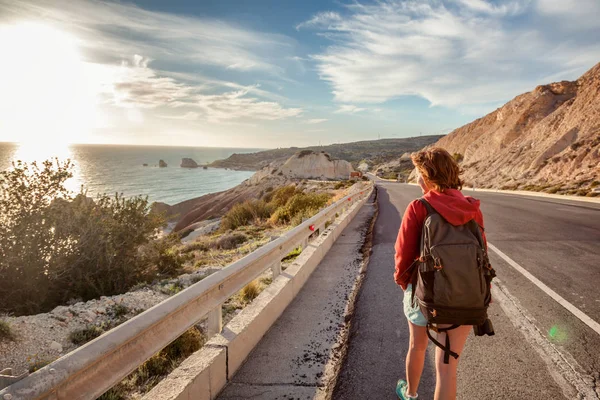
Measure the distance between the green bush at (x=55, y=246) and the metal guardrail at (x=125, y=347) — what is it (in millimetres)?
3622

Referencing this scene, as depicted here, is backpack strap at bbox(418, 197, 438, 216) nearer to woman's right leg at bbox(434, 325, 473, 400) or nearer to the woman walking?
the woman walking

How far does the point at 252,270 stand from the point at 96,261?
12.3 ft

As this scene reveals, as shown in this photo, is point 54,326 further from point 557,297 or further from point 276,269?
point 557,297

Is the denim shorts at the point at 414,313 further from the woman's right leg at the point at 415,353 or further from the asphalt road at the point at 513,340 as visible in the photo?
the asphalt road at the point at 513,340

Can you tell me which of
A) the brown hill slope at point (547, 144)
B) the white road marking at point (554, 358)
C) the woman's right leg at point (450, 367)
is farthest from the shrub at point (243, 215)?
the brown hill slope at point (547, 144)

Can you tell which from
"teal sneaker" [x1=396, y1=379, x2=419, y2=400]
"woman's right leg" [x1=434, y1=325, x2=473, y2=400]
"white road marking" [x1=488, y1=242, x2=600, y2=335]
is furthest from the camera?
"white road marking" [x1=488, y1=242, x2=600, y2=335]

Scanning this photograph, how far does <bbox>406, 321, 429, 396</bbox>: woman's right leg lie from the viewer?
8.39 feet

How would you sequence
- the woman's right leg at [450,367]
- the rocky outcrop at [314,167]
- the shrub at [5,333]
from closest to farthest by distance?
1. the woman's right leg at [450,367]
2. the shrub at [5,333]
3. the rocky outcrop at [314,167]

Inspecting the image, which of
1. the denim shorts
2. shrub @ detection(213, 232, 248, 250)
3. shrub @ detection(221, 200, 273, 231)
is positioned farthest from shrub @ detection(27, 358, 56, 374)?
shrub @ detection(221, 200, 273, 231)

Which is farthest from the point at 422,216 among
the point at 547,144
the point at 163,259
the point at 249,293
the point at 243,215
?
the point at 547,144

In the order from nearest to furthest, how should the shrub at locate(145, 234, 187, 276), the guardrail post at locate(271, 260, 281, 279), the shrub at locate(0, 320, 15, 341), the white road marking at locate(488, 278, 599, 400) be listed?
the white road marking at locate(488, 278, 599, 400) < the shrub at locate(0, 320, 15, 341) < the guardrail post at locate(271, 260, 281, 279) < the shrub at locate(145, 234, 187, 276)

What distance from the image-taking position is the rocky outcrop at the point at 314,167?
66.8 m

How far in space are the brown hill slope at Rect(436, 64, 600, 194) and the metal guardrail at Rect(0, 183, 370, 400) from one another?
75.2 ft

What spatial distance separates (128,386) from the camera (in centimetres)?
309
